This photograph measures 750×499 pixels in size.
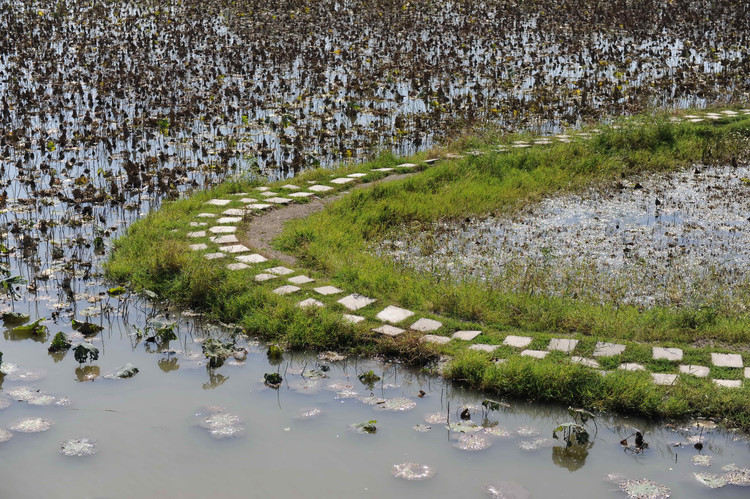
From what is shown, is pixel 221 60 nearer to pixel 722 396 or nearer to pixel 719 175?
pixel 719 175

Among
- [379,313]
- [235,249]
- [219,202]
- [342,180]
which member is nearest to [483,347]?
[379,313]

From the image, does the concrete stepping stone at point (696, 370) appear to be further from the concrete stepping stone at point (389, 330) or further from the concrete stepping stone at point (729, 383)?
the concrete stepping stone at point (389, 330)

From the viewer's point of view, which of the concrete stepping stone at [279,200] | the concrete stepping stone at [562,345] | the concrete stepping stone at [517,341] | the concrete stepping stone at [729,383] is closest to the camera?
the concrete stepping stone at [729,383]

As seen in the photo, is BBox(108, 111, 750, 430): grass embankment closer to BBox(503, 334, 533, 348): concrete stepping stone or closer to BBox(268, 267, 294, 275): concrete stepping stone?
BBox(503, 334, 533, 348): concrete stepping stone

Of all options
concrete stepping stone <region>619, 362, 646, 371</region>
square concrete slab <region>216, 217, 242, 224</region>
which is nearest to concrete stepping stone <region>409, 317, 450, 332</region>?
concrete stepping stone <region>619, 362, 646, 371</region>

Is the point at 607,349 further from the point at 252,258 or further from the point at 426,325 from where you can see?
the point at 252,258

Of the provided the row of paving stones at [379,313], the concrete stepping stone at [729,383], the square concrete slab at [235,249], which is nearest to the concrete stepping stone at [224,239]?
the row of paving stones at [379,313]
